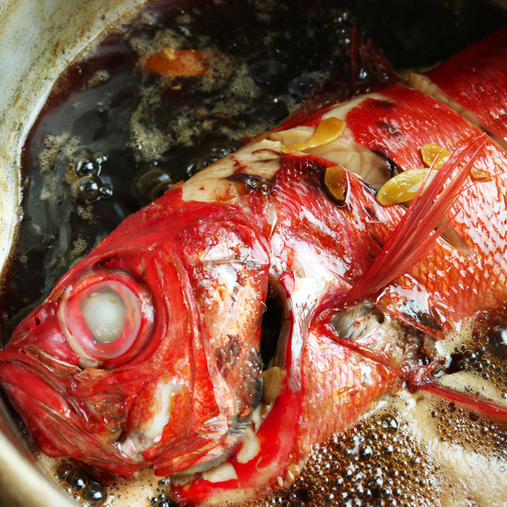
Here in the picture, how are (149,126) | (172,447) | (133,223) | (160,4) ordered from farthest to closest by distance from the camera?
1. (160,4)
2. (149,126)
3. (133,223)
4. (172,447)

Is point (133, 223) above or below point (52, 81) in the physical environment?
below

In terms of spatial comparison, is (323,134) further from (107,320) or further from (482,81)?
(107,320)

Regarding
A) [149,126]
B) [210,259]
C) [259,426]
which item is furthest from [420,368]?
[149,126]

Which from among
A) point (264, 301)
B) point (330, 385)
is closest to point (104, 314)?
point (264, 301)

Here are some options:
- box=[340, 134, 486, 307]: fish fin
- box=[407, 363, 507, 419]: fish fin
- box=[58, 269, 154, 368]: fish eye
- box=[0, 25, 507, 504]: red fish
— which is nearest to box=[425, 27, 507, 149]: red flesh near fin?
box=[0, 25, 507, 504]: red fish

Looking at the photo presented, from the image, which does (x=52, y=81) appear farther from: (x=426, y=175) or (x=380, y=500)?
(x=380, y=500)

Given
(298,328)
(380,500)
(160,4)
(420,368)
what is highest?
(160,4)

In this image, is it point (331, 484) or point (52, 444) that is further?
point (331, 484)

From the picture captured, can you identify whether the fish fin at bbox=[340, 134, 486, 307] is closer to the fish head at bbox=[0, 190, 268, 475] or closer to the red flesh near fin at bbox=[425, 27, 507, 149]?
the fish head at bbox=[0, 190, 268, 475]

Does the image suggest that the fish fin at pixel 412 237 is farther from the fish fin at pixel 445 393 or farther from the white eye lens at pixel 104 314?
the white eye lens at pixel 104 314
